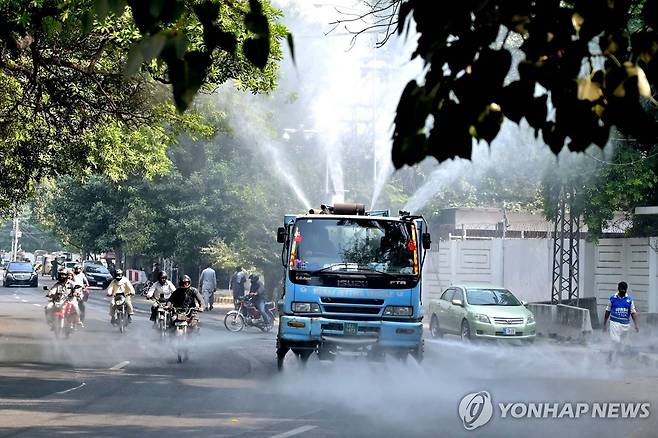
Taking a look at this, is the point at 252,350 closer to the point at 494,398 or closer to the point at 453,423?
the point at 494,398

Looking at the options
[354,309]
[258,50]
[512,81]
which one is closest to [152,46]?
[258,50]

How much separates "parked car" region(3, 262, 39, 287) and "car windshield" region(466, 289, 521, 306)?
46.9 metres

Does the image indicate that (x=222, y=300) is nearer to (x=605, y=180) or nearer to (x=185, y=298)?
(x=605, y=180)

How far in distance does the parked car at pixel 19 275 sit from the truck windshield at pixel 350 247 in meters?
54.2

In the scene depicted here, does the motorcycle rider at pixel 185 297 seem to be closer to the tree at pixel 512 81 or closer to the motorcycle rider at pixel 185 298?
the motorcycle rider at pixel 185 298

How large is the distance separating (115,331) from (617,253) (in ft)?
50.0

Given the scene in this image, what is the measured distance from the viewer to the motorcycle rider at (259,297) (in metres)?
29.3

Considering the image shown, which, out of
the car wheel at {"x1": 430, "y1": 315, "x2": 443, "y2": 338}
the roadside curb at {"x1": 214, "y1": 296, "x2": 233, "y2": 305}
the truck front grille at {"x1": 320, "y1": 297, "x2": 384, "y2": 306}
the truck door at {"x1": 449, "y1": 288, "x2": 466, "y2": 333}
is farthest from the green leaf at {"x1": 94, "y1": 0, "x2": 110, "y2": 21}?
the roadside curb at {"x1": 214, "y1": 296, "x2": 233, "y2": 305}

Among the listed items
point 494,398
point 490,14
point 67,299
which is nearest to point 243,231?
point 67,299

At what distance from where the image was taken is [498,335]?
25.1 m

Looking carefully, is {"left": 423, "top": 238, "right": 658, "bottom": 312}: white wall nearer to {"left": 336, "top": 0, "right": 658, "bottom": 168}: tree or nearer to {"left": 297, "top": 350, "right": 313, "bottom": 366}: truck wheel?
{"left": 297, "top": 350, "right": 313, "bottom": 366}: truck wheel

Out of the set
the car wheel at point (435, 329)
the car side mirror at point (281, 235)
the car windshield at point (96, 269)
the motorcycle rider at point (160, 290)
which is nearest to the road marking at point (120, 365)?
the motorcycle rider at point (160, 290)

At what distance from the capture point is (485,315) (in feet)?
82.9

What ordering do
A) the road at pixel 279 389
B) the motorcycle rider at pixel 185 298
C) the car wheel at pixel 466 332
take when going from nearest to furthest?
the road at pixel 279 389 < the motorcycle rider at pixel 185 298 < the car wheel at pixel 466 332
